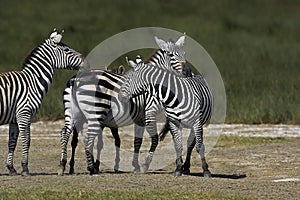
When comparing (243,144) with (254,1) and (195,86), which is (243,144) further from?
(254,1)

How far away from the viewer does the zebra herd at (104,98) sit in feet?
44.0

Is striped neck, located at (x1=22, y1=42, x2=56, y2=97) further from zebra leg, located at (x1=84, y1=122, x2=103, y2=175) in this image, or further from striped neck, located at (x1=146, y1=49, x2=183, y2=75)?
striped neck, located at (x1=146, y1=49, x2=183, y2=75)

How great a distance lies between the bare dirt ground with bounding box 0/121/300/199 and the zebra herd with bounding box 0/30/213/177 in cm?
58

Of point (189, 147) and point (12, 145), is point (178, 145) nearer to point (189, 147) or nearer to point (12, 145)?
point (189, 147)

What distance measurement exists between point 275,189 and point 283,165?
3.26 m

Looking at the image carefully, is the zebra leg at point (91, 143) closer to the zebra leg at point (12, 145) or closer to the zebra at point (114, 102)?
the zebra at point (114, 102)

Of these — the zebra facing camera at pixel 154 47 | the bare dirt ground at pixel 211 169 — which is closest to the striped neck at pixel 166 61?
the zebra facing camera at pixel 154 47

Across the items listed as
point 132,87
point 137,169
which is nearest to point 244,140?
point 137,169

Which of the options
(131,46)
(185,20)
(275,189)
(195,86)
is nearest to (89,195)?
(275,189)

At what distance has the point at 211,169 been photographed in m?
15.3

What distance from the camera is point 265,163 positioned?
15.4m

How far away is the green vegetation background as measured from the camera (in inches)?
992

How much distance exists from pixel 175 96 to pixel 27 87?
222 cm

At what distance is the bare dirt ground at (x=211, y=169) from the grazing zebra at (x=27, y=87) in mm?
636
